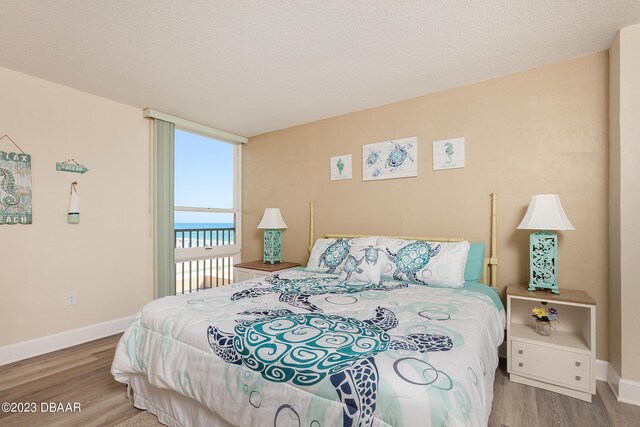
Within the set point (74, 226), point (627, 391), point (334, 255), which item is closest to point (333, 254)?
point (334, 255)

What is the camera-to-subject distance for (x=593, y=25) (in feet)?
6.21

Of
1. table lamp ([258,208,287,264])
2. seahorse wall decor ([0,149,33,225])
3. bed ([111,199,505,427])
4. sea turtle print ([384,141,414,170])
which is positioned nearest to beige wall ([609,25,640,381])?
bed ([111,199,505,427])

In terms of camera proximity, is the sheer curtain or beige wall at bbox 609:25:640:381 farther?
the sheer curtain

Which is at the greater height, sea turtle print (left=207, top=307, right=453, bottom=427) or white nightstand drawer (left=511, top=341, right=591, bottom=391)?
sea turtle print (left=207, top=307, right=453, bottom=427)

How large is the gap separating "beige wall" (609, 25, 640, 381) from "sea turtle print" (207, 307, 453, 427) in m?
1.59

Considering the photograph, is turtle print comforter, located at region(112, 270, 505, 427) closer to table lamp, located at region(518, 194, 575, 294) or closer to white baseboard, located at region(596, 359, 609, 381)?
table lamp, located at region(518, 194, 575, 294)

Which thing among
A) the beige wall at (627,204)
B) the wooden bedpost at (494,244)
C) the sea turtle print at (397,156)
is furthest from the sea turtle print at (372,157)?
the beige wall at (627,204)

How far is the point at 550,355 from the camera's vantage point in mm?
1994

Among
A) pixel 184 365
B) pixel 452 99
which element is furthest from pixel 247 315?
pixel 452 99

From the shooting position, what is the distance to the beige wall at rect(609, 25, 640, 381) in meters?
1.87

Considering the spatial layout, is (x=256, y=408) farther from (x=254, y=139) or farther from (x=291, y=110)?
(x=254, y=139)

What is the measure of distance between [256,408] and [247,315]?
18.4 inches

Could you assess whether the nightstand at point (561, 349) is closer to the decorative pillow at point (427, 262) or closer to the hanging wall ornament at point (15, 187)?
the decorative pillow at point (427, 262)

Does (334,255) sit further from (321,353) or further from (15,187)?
(15,187)
